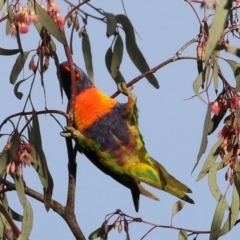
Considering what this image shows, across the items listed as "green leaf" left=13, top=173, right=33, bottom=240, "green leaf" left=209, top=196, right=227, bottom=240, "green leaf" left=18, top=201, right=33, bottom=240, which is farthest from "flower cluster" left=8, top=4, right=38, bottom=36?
"green leaf" left=209, top=196, right=227, bottom=240

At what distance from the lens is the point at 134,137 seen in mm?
2477

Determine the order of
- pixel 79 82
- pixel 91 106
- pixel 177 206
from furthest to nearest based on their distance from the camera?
pixel 79 82 → pixel 91 106 → pixel 177 206

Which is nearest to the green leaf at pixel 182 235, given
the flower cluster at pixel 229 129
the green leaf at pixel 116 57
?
the flower cluster at pixel 229 129

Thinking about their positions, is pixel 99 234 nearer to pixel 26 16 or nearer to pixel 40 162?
pixel 40 162

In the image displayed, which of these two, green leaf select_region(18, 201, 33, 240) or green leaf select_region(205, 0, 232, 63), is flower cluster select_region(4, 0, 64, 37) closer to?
green leaf select_region(18, 201, 33, 240)

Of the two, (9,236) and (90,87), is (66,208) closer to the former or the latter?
(9,236)

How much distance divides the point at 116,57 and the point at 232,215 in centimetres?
64

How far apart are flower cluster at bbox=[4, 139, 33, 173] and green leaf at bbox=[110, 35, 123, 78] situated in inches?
→ 18.6

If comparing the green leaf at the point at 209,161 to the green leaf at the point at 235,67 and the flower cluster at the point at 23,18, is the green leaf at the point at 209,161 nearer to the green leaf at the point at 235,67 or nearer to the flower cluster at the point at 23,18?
the green leaf at the point at 235,67

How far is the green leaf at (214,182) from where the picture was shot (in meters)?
2.08

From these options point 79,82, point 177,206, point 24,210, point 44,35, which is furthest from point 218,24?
point 79,82

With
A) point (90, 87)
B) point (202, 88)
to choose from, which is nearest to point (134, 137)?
point (90, 87)

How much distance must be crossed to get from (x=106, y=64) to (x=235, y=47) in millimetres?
488

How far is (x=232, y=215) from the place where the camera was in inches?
81.7
